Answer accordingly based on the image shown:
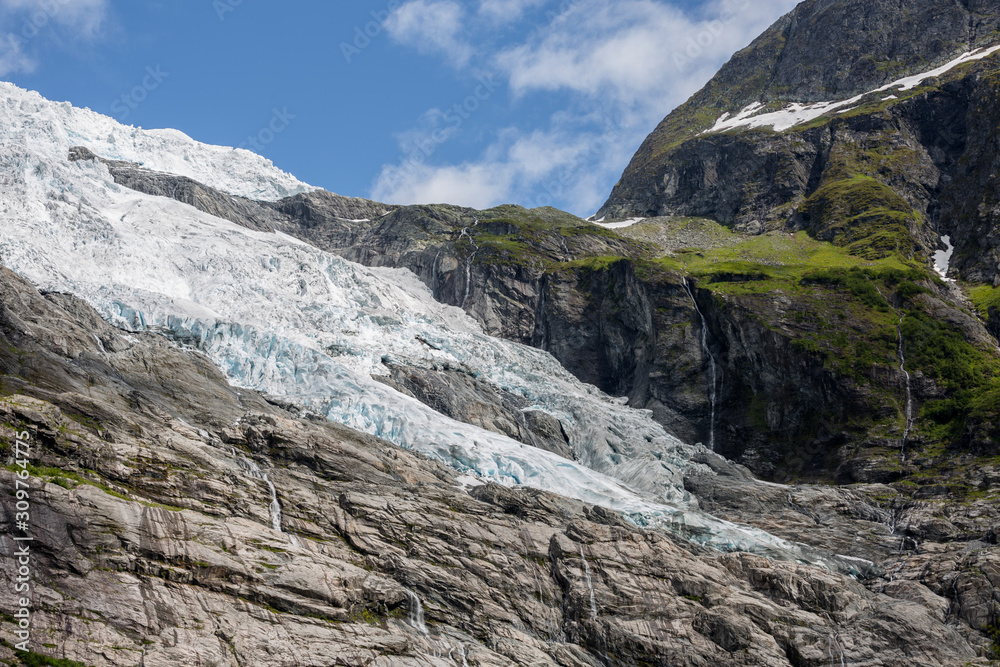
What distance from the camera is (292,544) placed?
39.0 metres

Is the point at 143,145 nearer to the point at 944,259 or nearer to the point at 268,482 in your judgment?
the point at 268,482

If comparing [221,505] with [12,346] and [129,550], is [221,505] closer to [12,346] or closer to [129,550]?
[129,550]

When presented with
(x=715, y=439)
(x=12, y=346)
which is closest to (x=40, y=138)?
(x=12, y=346)

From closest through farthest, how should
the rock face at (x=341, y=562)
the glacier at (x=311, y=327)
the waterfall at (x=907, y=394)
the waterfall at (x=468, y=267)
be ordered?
the rock face at (x=341, y=562)
the glacier at (x=311, y=327)
the waterfall at (x=907, y=394)
the waterfall at (x=468, y=267)

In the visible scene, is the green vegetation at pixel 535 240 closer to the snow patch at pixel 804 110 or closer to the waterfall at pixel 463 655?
the snow patch at pixel 804 110

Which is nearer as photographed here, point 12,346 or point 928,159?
point 12,346

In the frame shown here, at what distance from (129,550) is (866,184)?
128 metres

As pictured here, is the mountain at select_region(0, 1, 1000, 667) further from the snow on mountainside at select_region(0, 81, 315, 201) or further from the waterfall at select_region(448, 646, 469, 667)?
the snow on mountainside at select_region(0, 81, 315, 201)

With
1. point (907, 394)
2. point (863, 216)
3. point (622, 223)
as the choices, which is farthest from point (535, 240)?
point (907, 394)

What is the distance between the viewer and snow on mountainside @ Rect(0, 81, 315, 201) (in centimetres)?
11094

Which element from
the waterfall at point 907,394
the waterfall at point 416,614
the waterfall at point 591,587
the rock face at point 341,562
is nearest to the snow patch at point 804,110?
the waterfall at point 907,394

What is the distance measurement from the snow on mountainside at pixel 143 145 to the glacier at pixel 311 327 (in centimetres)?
75

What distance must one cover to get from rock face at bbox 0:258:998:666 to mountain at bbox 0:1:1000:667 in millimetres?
168

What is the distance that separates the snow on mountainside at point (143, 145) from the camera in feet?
364
